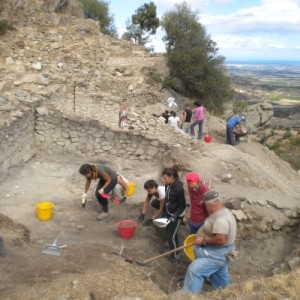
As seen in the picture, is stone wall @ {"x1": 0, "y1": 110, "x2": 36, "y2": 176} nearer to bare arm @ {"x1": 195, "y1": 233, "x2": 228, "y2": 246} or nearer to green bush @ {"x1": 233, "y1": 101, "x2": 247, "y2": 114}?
bare arm @ {"x1": 195, "y1": 233, "x2": 228, "y2": 246}

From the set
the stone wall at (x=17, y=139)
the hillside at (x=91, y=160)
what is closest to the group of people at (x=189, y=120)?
the hillside at (x=91, y=160)

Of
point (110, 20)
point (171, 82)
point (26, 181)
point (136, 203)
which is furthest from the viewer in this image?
point (110, 20)

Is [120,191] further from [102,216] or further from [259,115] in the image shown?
[259,115]

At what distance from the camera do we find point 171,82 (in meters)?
22.0

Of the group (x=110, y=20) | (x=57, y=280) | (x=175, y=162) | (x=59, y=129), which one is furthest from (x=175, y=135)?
(x=110, y=20)

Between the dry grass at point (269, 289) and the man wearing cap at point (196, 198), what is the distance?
6.03 ft

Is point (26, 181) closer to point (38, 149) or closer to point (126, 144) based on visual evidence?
point (38, 149)

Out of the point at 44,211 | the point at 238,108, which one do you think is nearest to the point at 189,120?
the point at 44,211

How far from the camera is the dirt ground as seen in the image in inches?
196

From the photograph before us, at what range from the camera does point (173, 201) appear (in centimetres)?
677

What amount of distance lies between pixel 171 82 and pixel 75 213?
14.6 metres

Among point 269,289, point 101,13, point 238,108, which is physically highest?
point 101,13

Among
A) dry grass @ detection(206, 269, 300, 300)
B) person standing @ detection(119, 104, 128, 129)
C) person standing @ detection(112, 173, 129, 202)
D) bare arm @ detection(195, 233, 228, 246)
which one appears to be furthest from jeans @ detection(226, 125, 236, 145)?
dry grass @ detection(206, 269, 300, 300)

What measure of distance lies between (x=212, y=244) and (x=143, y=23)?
24.8 meters
